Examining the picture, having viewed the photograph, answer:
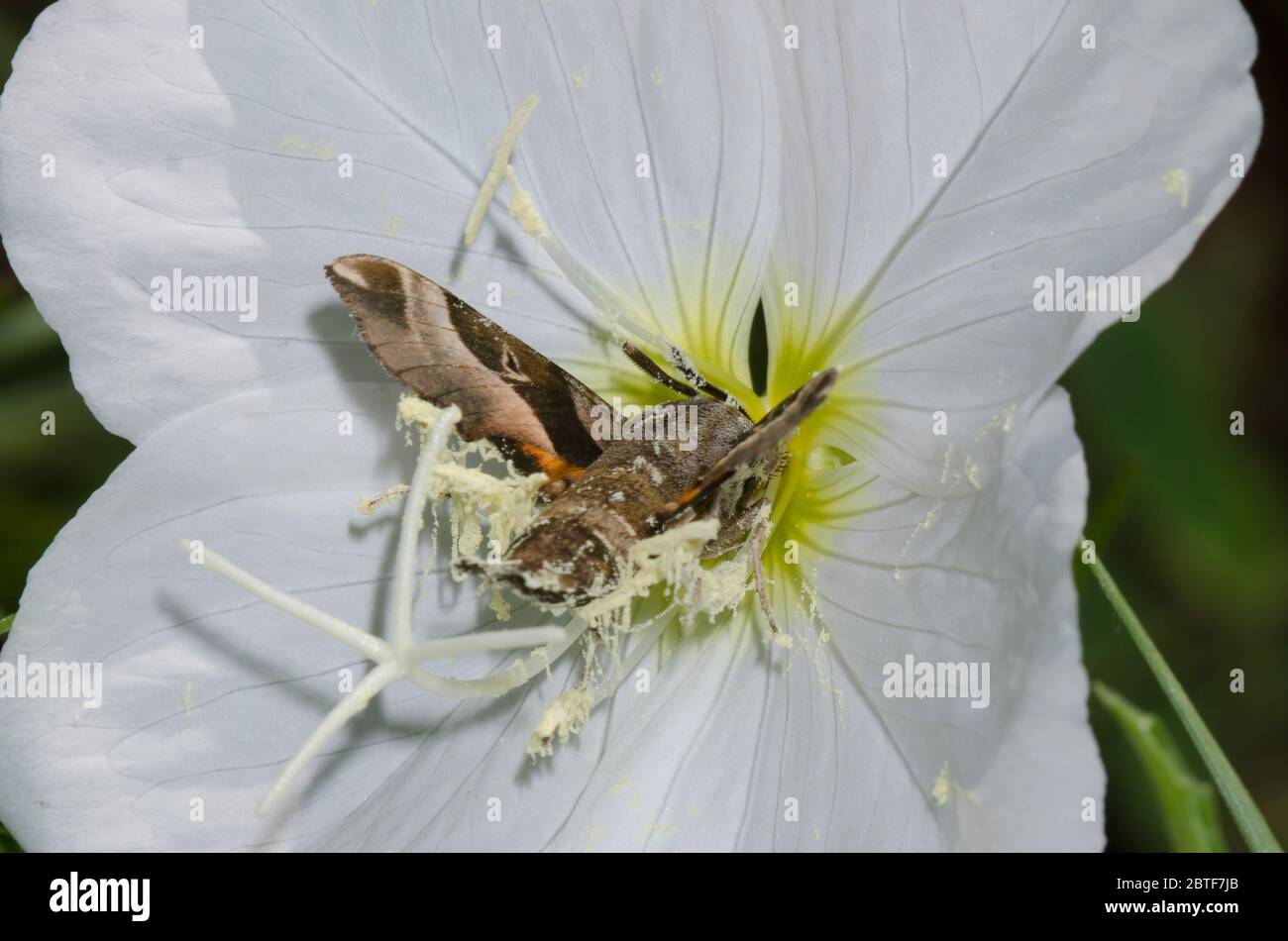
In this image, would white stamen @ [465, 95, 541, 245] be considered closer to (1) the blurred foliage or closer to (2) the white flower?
(2) the white flower

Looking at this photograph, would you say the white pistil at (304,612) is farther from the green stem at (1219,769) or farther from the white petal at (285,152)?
the green stem at (1219,769)

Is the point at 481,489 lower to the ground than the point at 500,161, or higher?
lower

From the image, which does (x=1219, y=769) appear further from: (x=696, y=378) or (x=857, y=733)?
(x=696, y=378)

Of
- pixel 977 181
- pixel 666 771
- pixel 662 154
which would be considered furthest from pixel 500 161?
pixel 666 771

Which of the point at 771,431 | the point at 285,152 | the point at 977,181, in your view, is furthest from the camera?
the point at 285,152
